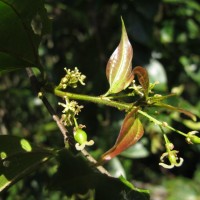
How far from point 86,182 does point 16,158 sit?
15 cm

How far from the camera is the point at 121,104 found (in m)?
0.91

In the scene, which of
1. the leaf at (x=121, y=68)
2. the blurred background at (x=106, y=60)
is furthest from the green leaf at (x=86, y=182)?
the blurred background at (x=106, y=60)

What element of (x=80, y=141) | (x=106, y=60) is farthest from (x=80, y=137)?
(x=106, y=60)

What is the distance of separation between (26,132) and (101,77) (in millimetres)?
855

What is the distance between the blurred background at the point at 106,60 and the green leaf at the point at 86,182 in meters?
0.65

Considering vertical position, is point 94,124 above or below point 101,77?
below

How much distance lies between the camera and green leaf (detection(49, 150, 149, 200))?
94 centimetres

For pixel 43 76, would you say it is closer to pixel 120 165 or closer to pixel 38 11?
pixel 38 11

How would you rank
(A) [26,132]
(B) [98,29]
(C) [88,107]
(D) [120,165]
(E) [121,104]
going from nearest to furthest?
(E) [121,104], (D) [120,165], (C) [88,107], (B) [98,29], (A) [26,132]

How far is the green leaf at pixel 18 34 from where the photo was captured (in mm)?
956

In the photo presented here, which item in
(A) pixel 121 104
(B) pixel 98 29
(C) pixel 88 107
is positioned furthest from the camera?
(B) pixel 98 29

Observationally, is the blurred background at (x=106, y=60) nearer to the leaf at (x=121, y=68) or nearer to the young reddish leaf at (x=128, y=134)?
the leaf at (x=121, y=68)

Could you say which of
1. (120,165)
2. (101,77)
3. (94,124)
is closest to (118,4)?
(101,77)

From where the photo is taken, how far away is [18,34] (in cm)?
100
